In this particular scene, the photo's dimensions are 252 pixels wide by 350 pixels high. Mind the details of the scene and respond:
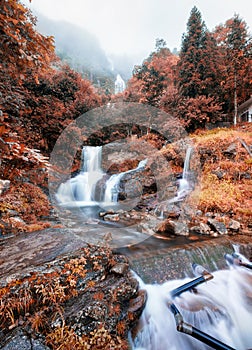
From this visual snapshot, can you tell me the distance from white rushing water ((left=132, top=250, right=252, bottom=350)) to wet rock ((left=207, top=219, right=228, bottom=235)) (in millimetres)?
1815

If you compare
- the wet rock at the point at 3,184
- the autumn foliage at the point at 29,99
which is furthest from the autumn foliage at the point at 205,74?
the wet rock at the point at 3,184

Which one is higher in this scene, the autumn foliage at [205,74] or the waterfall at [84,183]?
the autumn foliage at [205,74]

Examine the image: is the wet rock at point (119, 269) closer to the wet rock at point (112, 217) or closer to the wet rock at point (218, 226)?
the wet rock at point (218, 226)

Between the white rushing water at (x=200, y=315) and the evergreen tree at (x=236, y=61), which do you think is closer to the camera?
the white rushing water at (x=200, y=315)

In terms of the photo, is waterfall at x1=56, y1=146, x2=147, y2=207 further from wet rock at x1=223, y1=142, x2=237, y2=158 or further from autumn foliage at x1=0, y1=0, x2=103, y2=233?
wet rock at x1=223, y1=142, x2=237, y2=158

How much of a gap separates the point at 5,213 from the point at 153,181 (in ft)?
22.4

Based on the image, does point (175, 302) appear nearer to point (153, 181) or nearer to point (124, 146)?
point (153, 181)

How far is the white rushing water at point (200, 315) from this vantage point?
7.02 feet

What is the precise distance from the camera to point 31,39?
8.55 ft

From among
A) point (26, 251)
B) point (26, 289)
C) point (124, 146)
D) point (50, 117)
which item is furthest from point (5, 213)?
point (124, 146)

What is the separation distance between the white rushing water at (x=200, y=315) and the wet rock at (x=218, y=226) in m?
1.82

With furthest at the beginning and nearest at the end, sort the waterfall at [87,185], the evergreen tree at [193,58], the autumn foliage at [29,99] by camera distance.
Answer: the evergreen tree at [193,58] → the waterfall at [87,185] → the autumn foliage at [29,99]

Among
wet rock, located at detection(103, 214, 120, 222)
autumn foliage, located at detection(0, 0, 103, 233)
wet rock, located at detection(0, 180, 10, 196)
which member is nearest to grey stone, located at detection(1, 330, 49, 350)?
wet rock, located at detection(0, 180, 10, 196)

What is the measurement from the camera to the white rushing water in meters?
2.14
